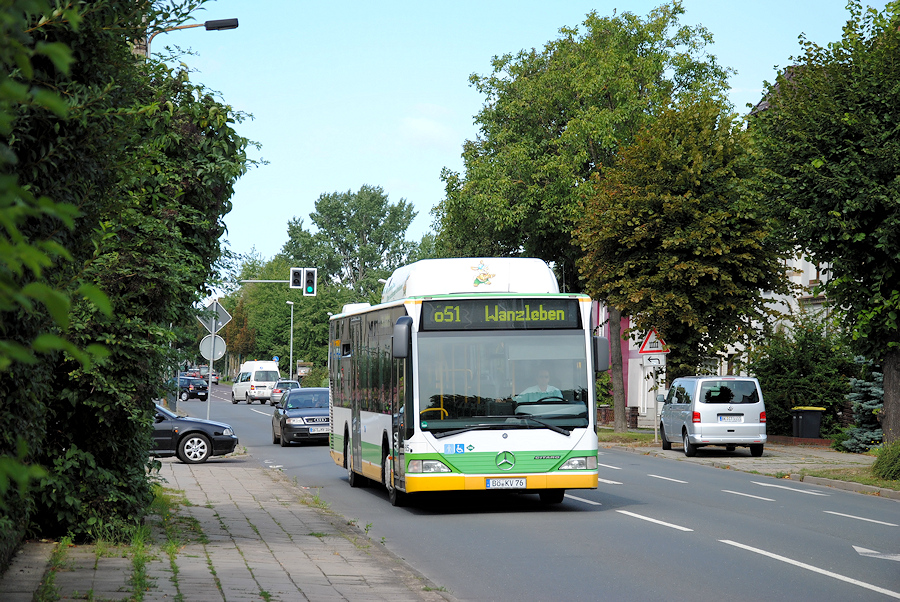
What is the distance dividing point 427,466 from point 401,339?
1662mm

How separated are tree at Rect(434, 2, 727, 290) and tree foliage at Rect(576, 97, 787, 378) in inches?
306

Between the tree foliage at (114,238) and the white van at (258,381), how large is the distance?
2529 inches

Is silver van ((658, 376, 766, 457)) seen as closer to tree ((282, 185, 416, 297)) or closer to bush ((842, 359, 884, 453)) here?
bush ((842, 359, 884, 453))

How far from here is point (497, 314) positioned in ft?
48.6

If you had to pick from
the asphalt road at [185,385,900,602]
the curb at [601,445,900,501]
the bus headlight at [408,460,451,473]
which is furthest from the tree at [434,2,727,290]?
the bus headlight at [408,460,451,473]

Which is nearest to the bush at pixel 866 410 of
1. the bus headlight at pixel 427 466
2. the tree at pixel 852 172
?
the tree at pixel 852 172

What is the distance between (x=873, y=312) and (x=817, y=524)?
850cm

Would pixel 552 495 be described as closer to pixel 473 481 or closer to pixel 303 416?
pixel 473 481

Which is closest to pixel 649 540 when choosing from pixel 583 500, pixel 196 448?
pixel 583 500

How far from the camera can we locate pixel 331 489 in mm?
18531

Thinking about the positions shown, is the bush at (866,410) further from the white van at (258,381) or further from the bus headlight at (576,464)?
the white van at (258,381)

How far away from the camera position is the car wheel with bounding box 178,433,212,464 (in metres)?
24.0

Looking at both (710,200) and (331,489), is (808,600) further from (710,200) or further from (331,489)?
(710,200)

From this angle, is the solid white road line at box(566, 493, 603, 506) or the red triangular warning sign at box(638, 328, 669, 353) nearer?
the solid white road line at box(566, 493, 603, 506)
